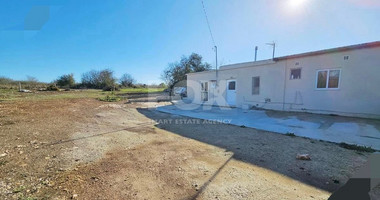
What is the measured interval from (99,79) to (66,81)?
4930 millimetres

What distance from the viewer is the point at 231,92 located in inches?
426

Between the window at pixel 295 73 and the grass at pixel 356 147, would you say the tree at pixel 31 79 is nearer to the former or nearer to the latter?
the window at pixel 295 73

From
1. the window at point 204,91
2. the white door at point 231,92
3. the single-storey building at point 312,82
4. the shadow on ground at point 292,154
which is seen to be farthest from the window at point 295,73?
the window at point 204,91

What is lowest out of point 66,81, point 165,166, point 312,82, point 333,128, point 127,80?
point 165,166

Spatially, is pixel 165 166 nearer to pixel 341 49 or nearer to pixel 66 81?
pixel 341 49

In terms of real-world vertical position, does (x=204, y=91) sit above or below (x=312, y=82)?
below

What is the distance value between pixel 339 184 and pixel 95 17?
10.9m

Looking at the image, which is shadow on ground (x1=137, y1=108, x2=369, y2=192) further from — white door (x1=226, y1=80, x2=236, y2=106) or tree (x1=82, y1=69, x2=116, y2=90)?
tree (x1=82, y1=69, x2=116, y2=90)

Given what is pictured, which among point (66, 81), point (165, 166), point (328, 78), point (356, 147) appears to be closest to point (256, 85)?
point (328, 78)

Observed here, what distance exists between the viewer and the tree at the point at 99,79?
93.3 feet

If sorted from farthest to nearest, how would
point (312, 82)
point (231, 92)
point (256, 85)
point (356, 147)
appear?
point (231, 92), point (256, 85), point (312, 82), point (356, 147)

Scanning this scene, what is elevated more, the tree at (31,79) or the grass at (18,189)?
the tree at (31,79)

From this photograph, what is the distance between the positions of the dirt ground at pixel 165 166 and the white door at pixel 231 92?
6.05m

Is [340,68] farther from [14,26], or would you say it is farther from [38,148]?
[14,26]
